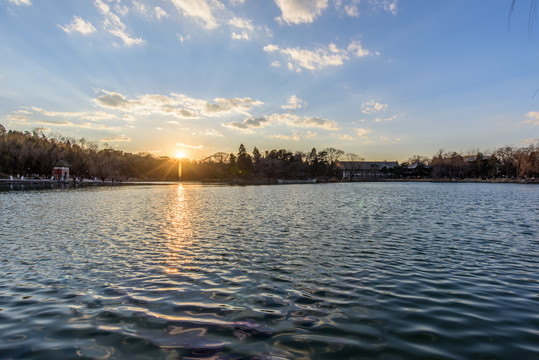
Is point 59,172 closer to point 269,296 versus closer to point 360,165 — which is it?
point 269,296

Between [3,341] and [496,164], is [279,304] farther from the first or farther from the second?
[496,164]

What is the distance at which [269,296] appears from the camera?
7133 mm

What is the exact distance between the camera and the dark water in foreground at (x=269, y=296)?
4.95 m

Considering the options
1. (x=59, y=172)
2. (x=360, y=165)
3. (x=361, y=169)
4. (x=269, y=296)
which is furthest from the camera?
(x=360, y=165)

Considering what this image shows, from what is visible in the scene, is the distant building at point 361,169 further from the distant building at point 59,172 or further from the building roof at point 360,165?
the distant building at point 59,172

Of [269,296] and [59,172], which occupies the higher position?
[59,172]

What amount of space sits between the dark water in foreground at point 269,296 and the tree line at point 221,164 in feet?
326

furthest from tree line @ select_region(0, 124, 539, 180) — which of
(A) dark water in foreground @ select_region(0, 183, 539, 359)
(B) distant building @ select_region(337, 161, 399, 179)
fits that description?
(A) dark water in foreground @ select_region(0, 183, 539, 359)

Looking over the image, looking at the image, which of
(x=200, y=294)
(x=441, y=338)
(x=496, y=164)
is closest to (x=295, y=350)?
(x=441, y=338)

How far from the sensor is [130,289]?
24.9 feet

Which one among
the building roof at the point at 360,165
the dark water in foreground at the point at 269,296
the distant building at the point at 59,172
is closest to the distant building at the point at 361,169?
the building roof at the point at 360,165

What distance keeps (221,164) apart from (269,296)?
15090 cm

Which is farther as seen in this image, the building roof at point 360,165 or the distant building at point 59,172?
the building roof at point 360,165

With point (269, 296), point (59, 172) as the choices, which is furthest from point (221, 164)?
point (269, 296)
